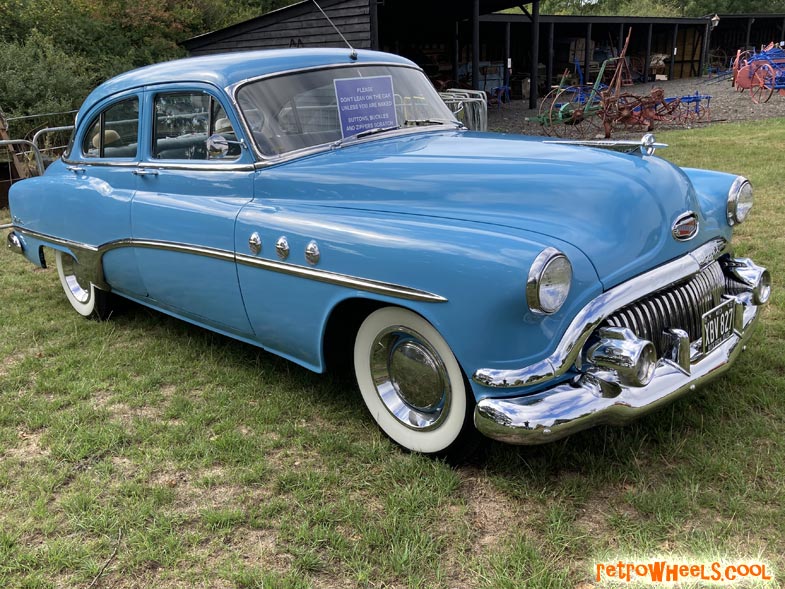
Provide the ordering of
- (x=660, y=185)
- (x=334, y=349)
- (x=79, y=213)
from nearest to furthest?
(x=660, y=185), (x=334, y=349), (x=79, y=213)

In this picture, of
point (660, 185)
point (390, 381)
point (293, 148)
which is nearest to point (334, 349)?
point (390, 381)

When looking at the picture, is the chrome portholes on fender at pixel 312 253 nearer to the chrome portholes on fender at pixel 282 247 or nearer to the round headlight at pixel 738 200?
the chrome portholes on fender at pixel 282 247

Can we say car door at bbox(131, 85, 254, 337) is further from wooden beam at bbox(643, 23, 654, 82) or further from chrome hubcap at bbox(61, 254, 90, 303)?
wooden beam at bbox(643, 23, 654, 82)

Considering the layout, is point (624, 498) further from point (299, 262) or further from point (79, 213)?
point (79, 213)

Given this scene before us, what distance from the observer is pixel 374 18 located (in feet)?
43.2

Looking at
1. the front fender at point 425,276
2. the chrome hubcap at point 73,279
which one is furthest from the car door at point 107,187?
the front fender at point 425,276

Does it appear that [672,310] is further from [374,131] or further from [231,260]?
[231,260]

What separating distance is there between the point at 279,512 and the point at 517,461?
967 mm

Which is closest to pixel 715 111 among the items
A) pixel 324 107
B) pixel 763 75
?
pixel 763 75

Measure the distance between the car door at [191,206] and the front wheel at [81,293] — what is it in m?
0.84

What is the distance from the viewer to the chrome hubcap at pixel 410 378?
2.57 m

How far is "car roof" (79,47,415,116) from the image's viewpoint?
3322 millimetres

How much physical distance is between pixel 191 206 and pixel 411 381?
154cm

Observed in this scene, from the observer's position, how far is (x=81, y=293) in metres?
4.76
